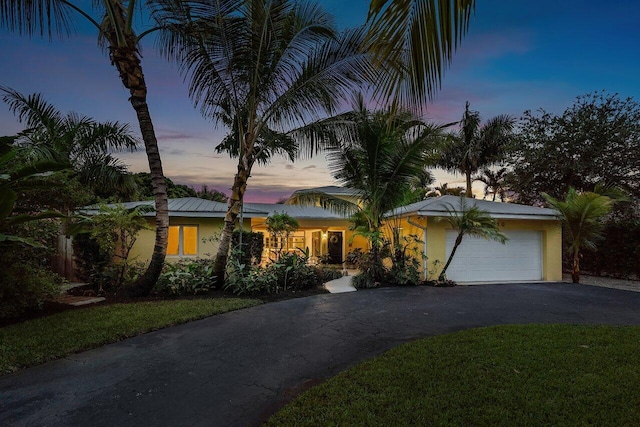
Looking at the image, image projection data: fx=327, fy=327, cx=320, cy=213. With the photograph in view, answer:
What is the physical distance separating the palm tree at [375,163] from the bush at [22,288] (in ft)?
25.0

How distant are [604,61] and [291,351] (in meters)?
9.45

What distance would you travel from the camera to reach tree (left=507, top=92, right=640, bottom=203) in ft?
49.4

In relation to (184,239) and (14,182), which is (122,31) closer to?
(14,182)

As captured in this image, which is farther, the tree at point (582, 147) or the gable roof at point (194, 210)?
the tree at point (582, 147)

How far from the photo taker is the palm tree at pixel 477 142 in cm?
2275

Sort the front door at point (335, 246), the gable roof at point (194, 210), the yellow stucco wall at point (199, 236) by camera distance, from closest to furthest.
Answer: the gable roof at point (194, 210)
the yellow stucco wall at point (199, 236)
the front door at point (335, 246)

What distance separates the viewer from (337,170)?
11336 millimetres

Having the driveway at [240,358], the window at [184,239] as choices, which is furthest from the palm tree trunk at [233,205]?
the window at [184,239]

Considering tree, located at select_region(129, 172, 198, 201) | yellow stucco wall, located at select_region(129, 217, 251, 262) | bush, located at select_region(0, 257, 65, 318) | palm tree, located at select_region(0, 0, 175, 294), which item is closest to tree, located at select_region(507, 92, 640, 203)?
yellow stucco wall, located at select_region(129, 217, 251, 262)

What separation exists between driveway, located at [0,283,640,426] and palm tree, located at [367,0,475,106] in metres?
3.02

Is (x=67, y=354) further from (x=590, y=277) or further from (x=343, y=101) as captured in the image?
(x=590, y=277)

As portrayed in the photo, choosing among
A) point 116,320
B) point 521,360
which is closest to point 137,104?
point 116,320

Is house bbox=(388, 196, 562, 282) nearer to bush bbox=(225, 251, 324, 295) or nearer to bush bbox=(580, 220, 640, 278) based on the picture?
bush bbox=(580, 220, 640, 278)

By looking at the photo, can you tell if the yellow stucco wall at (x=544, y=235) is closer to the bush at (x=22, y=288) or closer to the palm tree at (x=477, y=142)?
the bush at (x=22, y=288)
